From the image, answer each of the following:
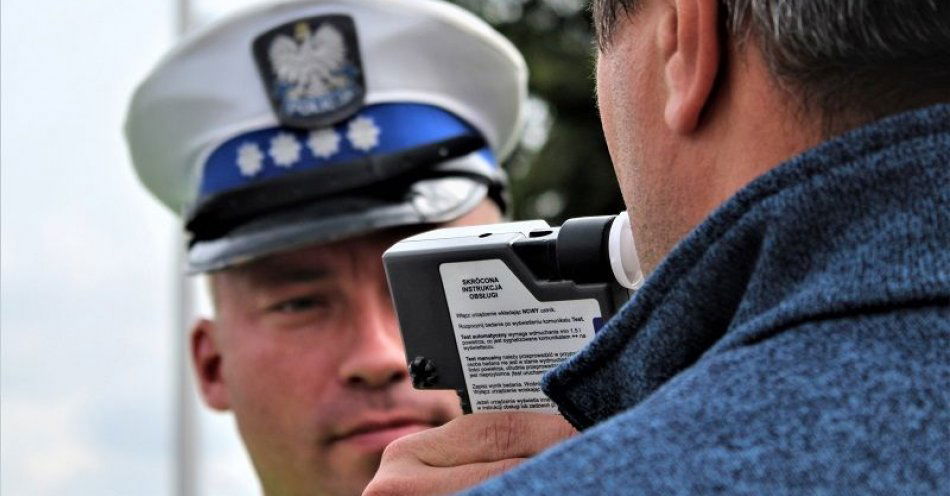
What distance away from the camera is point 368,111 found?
7.57 feet

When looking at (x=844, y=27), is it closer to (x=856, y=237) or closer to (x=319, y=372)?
(x=856, y=237)

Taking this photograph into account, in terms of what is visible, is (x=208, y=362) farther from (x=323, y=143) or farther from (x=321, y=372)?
(x=323, y=143)

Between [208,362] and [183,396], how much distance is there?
567 millimetres

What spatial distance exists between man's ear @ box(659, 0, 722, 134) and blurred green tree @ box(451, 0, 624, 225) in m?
3.75

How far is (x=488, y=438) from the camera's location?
3.77ft

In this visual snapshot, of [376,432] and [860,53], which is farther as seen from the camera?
[376,432]

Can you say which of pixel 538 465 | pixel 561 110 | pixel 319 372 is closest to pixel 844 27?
pixel 538 465

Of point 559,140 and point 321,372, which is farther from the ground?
point 321,372

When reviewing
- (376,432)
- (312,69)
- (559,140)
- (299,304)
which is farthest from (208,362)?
(559,140)

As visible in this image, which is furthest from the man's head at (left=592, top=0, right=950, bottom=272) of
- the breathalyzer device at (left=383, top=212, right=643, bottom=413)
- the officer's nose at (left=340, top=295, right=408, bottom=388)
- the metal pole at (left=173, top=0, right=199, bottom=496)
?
the metal pole at (left=173, top=0, right=199, bottom=496)

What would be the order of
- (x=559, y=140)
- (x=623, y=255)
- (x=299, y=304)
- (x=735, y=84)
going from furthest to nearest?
(x=559, y=140) → (x=299, y=304) → (x=623, y=255) → (x=735, y=84)

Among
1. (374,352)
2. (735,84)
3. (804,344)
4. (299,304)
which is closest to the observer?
(804,344)

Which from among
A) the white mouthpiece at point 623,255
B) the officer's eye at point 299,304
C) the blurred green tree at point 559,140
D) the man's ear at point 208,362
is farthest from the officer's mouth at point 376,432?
the blurred green tree at point 559,140

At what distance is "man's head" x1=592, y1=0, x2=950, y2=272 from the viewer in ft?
2.83
